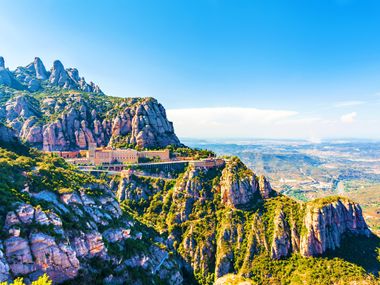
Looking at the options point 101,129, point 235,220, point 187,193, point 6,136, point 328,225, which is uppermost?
point 101,129

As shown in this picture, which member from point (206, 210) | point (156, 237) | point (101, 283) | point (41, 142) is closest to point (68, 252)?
point (101, 283)

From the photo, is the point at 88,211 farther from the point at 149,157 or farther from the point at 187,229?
the point at 149,157

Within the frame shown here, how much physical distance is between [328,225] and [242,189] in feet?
129

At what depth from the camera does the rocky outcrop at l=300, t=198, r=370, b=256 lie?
4149 inches

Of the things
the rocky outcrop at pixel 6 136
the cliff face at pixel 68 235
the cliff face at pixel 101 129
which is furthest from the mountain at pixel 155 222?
the cliff face at pixel 101 129

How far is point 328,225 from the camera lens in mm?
109000

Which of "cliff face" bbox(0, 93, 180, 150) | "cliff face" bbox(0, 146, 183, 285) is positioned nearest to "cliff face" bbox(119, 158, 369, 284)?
Answer: "cliff face" bbox(0, 146, 183, 285)

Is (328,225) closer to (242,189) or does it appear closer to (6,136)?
(242,189)

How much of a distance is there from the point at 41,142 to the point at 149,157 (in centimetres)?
8755

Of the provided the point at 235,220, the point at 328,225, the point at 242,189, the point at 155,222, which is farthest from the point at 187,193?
the point at 328,225

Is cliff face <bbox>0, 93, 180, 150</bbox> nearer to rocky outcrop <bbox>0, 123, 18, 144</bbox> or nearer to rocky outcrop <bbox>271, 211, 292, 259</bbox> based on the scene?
rocky outcrop <bbox>0, 123, 18, 144</bbox>

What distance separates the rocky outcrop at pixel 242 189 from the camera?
128 meters

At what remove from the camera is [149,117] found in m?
186

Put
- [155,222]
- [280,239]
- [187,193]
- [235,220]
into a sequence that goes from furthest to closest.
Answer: [187,193] < [155,222] < [235,220] < [280,239]
